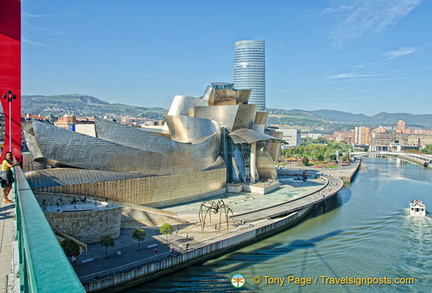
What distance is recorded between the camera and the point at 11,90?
2375cm

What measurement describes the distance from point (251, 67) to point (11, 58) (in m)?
151

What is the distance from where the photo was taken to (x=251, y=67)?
16900 centimetres

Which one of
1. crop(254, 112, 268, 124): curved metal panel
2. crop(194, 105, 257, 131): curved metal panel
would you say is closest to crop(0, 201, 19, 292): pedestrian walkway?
crop(194, 105, 257, 131): curved metal panel

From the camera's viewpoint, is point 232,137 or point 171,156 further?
point 232,137

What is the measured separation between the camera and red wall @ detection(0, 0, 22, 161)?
926 inches

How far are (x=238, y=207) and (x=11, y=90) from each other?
63.2ft

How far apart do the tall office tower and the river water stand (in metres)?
138

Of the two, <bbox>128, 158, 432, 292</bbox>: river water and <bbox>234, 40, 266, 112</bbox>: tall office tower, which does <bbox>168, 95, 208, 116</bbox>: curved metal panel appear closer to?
<bbox>128, 158, 432, 292</bbox>: river water

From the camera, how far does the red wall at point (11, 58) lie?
2352 cm

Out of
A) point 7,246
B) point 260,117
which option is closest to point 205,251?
point 7,246

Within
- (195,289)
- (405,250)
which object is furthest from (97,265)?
(405,250)

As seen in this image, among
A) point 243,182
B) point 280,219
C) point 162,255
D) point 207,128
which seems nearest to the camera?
point 162,255

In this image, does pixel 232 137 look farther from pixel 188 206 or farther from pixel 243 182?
pixel 188 206

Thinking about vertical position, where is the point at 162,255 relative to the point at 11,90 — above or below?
below
